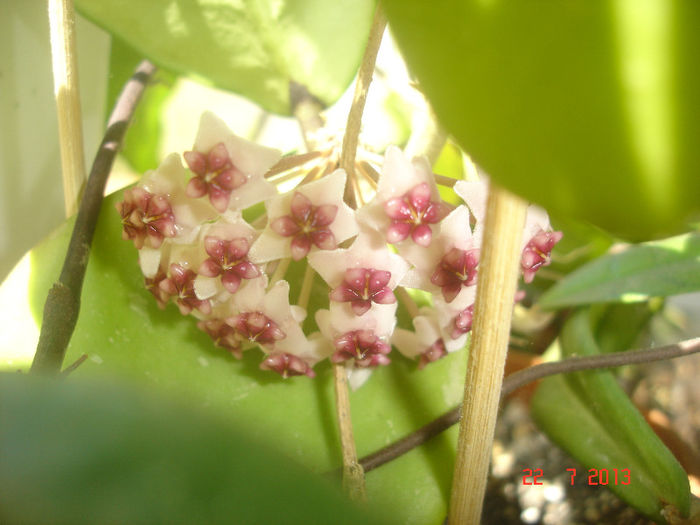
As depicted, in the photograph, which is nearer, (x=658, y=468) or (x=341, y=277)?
(x=341, y=277)

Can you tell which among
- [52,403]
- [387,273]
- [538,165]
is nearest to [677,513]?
[387,273]

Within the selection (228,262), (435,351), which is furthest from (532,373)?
(228,262)

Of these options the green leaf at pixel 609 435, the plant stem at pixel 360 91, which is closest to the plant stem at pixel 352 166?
the plant stem at pixel 360 91

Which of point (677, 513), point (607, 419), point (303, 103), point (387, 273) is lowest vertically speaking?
point (677, 513)

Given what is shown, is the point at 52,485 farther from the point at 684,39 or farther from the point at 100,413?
the point at 684,39

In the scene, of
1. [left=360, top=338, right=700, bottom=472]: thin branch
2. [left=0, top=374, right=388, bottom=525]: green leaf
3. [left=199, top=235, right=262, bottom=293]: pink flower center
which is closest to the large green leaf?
[left=360, top=338, right=700, bottom=472]: thin branch

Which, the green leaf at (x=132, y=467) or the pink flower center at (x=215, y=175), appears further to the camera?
the pink flower center at (x=215, y=175)

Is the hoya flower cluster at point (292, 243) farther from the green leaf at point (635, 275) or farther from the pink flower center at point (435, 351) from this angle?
the green leaf at point (635, 275)

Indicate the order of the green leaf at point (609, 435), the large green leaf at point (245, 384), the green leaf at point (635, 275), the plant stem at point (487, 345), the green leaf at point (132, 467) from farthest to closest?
the green leaf at point (635, 275) < the green leaf at point (609, 435) < the large green leaf at point (245, 384) < the plant stem at point (487, 345) < the green leaf at point (132, 467)
